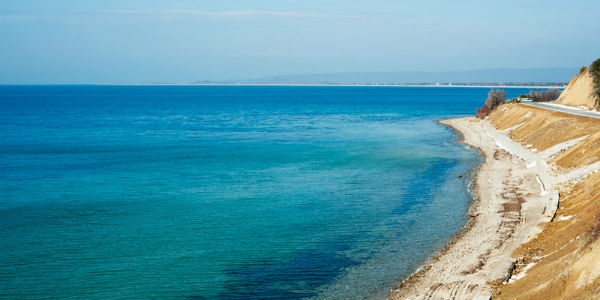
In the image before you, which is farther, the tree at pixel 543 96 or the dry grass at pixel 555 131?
the tree at pixel 543 96

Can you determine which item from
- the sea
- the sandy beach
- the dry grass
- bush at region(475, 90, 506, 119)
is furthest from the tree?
the sandy beach

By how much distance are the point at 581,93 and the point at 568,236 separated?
5003 cm

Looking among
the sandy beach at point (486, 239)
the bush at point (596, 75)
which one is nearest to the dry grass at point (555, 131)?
the sandy beach at point (486, 239)

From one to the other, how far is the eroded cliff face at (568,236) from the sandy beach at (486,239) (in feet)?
2.12

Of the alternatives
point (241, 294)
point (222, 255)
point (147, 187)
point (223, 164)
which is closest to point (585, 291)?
point (241, 294)

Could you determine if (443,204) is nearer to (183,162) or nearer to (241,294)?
(241,294)

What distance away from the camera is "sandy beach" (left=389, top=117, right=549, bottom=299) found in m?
18.5

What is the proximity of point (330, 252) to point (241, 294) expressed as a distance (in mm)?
5168

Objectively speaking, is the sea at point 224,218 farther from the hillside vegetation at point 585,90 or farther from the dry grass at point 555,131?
the hillside vegetation at point 585,90

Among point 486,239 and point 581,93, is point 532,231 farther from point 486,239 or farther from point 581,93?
point 581,93

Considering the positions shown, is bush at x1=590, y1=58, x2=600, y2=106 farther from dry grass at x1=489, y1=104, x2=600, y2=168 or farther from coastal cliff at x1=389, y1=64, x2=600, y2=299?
coastal cliff at x1=389, y1=64, x2=600, y2=299

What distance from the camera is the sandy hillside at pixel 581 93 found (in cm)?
6069

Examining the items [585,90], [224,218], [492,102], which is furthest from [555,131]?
[492,102]

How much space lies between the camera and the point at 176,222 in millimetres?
27547
